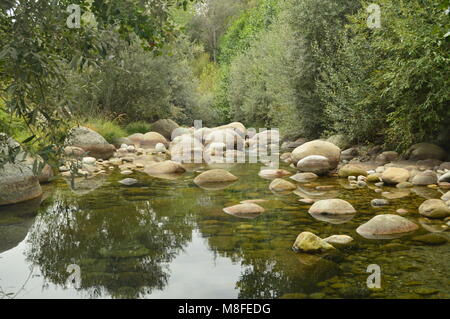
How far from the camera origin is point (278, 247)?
572cm

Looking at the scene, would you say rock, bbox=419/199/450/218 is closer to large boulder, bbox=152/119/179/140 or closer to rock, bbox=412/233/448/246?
rock, bbox=412/233/448/246

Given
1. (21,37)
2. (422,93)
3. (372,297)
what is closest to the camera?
(21,37)

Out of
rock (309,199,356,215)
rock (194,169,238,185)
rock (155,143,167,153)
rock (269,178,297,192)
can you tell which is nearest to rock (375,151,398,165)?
rock (269,178,297,192)

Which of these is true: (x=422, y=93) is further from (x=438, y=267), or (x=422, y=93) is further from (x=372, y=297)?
(x=372, y=297)

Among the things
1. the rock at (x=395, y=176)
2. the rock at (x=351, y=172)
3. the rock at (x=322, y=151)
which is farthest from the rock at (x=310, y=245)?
the rock at (x=322, y=151)

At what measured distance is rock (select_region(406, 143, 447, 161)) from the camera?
1135cm

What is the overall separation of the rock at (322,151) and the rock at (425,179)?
7.43ft

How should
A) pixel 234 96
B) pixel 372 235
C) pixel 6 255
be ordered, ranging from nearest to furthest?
pixel 6 255, pixel 372 235, pixel 234 96

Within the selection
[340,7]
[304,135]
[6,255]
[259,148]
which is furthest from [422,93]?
[6,255]

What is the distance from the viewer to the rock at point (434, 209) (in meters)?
6.82

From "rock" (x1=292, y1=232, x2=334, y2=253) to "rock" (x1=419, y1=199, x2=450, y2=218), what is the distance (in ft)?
7.28

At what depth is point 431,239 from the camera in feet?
19.1

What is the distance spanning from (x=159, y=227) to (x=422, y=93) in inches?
281

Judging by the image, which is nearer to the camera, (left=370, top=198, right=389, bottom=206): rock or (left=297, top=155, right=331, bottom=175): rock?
(left=370, top=198, right=389, bottom=206): rock
